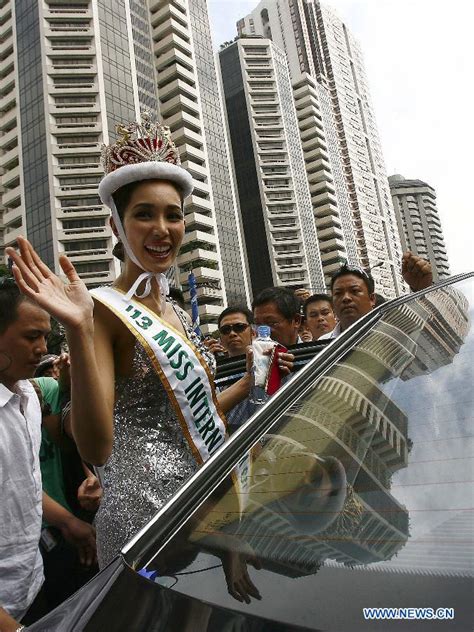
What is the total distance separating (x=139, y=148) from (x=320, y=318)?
135 inches

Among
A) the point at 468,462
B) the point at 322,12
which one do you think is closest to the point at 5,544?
the point at 468,462

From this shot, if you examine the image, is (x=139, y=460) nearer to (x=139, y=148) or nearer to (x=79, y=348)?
(x=79, y=348)

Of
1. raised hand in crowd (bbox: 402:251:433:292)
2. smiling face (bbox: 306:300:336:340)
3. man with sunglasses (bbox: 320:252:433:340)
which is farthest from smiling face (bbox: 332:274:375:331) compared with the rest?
smiling face (bbox: 306:300:336:340)

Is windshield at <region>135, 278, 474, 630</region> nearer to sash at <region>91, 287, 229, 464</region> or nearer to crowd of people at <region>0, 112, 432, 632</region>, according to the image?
crowd of people at <region>0, 112, 432, 632</region>

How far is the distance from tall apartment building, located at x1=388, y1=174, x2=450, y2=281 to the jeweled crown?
119 meters

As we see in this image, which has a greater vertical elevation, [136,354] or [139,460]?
[136,354]

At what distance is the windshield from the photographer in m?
0.64

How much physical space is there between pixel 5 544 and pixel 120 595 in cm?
116

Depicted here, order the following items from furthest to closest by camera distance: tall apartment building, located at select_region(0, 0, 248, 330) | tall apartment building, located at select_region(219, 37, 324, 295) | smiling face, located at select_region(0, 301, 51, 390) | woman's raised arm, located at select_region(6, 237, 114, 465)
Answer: tall apartment building, located at select_region(219, 37, 324, 295) < tall apartment building, located at select_region(0, 0, 248, 330) < smiling face, located at select_region(0, 301, 51, 390) < woman's raised arm, located at select_region(6, 237, 114, 465)

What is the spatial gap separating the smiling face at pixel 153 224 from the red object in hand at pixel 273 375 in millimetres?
432

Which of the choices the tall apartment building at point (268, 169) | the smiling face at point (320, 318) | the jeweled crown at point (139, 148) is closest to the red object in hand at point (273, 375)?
the jeweled crown at point (139, 148)

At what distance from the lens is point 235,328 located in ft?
13.2

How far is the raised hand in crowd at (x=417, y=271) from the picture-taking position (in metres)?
2.80

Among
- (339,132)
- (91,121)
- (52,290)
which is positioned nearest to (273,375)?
(52,290)
